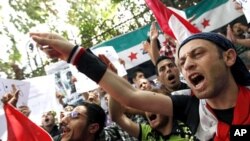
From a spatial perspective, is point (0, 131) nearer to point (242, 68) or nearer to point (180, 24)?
point (180, 24)

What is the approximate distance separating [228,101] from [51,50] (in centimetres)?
100

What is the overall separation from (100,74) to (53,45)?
12.1 inches

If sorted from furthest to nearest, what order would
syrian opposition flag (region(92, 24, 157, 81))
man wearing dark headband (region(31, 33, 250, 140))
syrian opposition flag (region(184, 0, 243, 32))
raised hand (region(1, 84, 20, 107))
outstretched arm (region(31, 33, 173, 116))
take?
syrian opposition flag (region(92, 24, 157, 81)) < syrian opposition flag (region(184, 0, 243, 32)) < raised hand (region(1, 84, 20, 107)) < outstretched arm (region(31, 33, 173, 116)) < man wearing dark headband (region(31, 33, 250, 140))

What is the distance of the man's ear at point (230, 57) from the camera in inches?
87.4

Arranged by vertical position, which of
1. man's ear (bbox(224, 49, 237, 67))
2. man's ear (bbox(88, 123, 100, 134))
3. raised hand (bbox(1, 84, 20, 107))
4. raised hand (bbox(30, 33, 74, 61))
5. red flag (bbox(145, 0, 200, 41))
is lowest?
man's ear (bbox(88, 123, 100, 134))

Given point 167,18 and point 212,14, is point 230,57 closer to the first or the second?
point 167,18

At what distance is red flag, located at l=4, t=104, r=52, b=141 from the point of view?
350 cm

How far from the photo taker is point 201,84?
2.15m

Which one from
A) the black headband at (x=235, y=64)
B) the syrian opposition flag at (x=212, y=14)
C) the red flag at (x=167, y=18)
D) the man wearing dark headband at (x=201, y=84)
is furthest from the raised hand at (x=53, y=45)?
the syrian opposition flag at (x=212, y=14)

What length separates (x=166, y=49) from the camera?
19.5ft

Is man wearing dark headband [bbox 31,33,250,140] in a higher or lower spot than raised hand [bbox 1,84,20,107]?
lower

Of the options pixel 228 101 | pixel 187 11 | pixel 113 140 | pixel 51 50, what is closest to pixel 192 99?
pixel 228 101

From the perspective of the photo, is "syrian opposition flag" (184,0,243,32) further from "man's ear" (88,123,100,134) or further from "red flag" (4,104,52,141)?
"red flag" (4,104,52,141)

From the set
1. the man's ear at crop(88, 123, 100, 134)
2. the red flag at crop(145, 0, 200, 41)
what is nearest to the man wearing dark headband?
the man's ear at crop(88, 123, 100, 134)
